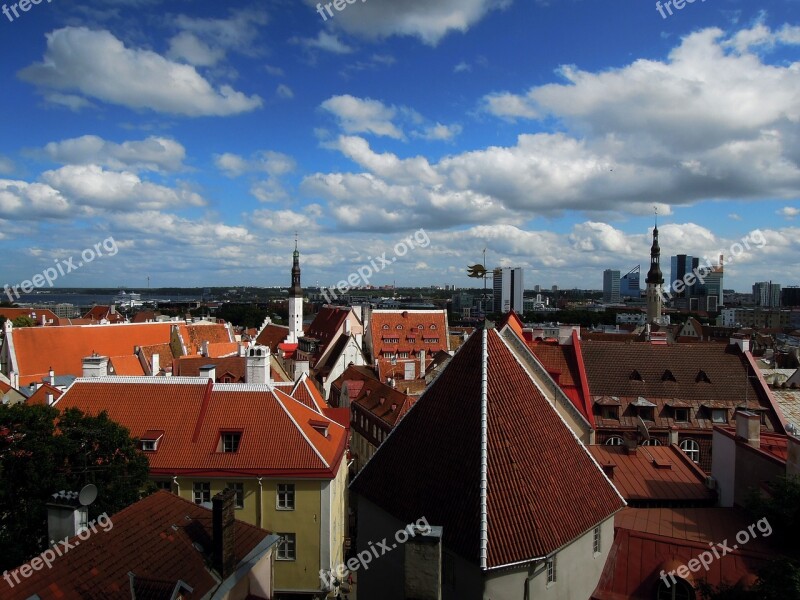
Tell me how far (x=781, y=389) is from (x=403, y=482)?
28.8 meters

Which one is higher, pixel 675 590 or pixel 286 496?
pixel 675 590

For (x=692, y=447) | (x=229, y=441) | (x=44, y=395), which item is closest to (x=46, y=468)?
(x=229, y=441)

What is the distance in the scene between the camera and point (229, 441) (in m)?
21.7

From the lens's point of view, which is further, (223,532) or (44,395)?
(44,395)

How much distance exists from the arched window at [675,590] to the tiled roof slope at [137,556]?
990 centimetres

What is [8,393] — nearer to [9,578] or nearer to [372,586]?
[9,578]

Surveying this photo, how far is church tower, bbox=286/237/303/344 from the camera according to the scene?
7238cm

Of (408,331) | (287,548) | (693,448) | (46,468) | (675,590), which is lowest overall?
(287,548)

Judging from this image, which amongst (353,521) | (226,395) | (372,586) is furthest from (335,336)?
(372,586)

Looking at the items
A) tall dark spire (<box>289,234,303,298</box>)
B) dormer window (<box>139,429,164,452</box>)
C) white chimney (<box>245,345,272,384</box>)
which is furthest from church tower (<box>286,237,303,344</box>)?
dormer window (<box>139,429,164,452</box>)

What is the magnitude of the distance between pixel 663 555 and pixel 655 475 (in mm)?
6825

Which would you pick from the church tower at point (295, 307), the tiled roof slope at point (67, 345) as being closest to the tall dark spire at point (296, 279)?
the church tower at point (295, 307)

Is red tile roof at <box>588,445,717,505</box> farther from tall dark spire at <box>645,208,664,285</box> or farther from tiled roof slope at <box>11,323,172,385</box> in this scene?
tall dark spire at <box>645,208,664,285</box>
